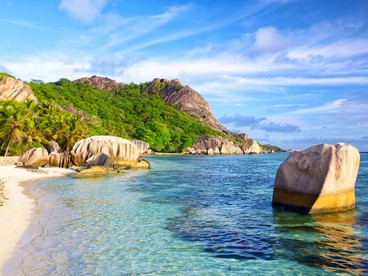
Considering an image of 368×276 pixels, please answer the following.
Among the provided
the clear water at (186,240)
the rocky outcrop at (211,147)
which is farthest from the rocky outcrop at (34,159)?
the rocky outcrop at (211,147)

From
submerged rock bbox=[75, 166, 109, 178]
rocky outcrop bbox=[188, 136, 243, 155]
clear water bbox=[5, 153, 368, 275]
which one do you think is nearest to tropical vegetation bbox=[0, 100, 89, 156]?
submerged rock bbox=[75, 166, 109, 178]

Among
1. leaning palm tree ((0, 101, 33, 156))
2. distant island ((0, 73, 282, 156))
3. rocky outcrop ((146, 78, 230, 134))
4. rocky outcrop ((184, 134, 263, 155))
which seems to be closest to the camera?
leaning palm tree ((0, 101, 33, 156))

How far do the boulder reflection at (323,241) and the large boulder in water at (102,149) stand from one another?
28813 mm

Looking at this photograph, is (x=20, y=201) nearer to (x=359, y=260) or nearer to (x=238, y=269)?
(x=238, y=269)

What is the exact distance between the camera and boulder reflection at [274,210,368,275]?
879 cm

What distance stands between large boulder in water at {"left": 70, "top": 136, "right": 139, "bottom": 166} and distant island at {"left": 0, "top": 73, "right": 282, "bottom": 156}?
384 inches

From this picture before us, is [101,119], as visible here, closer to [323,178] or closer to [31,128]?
[31,128]

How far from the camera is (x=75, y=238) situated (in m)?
10.8

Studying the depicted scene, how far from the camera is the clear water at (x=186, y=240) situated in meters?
8.38

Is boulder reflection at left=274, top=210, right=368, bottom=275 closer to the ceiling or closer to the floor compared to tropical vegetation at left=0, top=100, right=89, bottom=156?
closer to the floor

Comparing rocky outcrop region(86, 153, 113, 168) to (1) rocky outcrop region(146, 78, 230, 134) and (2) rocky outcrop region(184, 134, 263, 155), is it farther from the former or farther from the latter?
(1) rocky outcrop region(146, 78, 230, 134)

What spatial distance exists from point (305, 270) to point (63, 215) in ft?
33.2

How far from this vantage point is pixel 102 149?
39.7m

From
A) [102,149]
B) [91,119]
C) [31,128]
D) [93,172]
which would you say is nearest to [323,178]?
[93,172]
